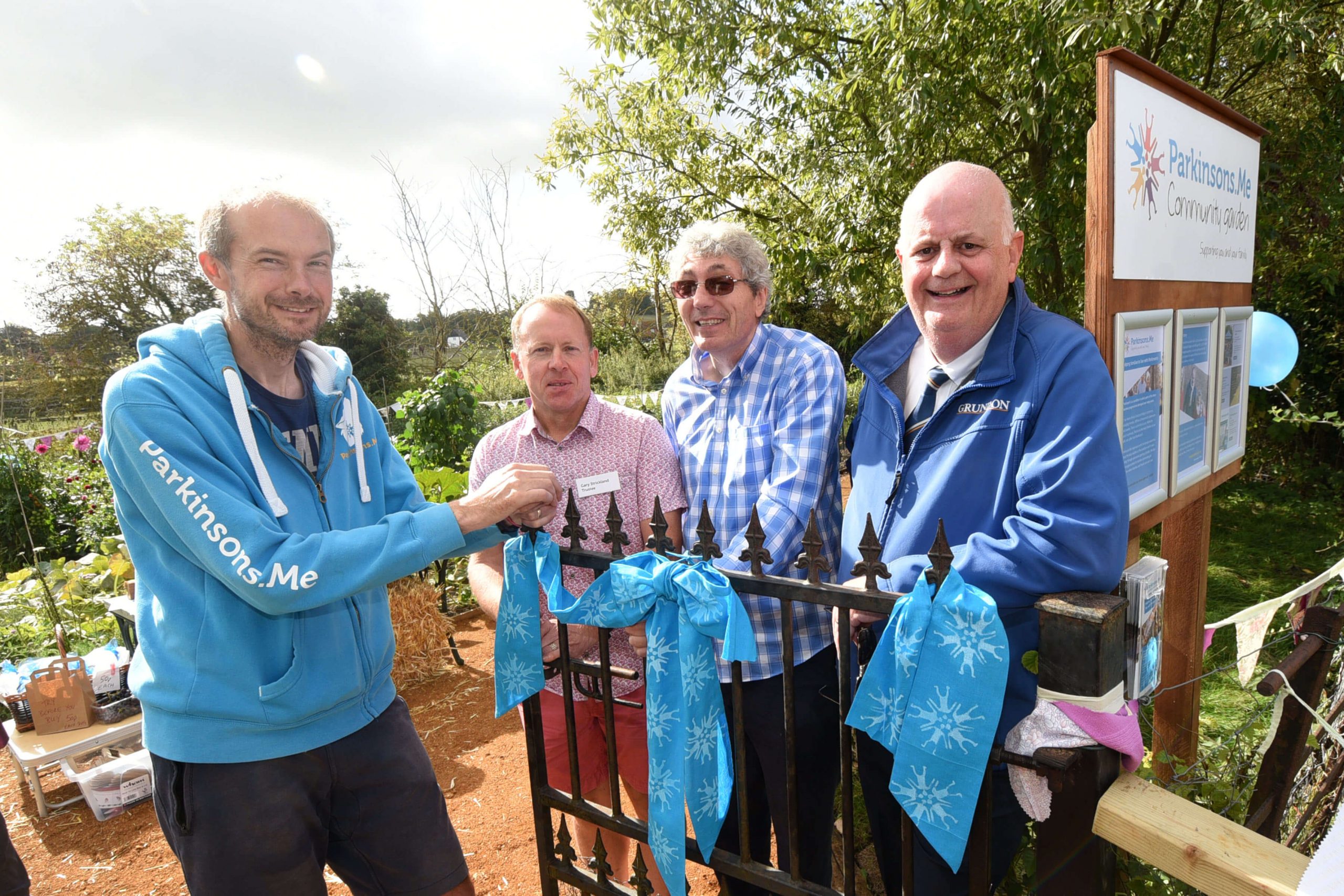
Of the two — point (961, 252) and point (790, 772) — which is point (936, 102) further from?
point (790, 772)

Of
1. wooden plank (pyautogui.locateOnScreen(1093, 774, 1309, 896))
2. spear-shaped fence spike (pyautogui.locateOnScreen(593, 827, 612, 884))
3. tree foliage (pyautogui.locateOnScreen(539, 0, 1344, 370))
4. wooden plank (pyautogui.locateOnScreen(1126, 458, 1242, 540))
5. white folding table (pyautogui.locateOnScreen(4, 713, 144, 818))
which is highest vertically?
tree foliage (pyautogui.locateOnScreen(539, 0, 1344, 370))

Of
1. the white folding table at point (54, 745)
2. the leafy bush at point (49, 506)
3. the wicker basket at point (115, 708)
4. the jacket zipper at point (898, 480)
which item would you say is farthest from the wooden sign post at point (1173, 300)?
the leafy bush at point (49, 506)

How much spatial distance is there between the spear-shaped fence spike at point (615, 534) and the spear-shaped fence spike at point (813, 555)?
17.7 inches

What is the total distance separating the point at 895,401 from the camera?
1.88 meters

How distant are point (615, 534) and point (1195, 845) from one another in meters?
1.27

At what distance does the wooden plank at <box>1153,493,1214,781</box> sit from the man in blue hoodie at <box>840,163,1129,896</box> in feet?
4.77

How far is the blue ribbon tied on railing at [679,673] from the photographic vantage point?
5.34ft

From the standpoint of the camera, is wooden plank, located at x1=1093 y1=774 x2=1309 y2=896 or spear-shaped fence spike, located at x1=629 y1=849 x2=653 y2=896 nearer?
wooden plank, located at x1=1093 y1=774 x2=1309 y2=896

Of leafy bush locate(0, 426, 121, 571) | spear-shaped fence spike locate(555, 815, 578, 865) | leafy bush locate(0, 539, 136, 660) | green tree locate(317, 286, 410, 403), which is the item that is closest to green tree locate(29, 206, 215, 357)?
green tree locate(317, 286, 410, 403)

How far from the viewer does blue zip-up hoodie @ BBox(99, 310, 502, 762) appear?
157cm

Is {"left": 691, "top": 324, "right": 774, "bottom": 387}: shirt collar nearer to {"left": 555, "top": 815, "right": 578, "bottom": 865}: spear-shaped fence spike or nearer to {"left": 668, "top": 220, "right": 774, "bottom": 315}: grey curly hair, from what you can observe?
{"left": 668, "top": 220, "right": 774, "bottom": 315}: grey curly hair

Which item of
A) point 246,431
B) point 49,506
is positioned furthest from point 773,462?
point 49,506

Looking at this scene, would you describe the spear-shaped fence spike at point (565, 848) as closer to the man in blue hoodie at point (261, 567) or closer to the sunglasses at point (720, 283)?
the man in blue hoodie at point (261, 567)

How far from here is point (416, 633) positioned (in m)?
5.17
